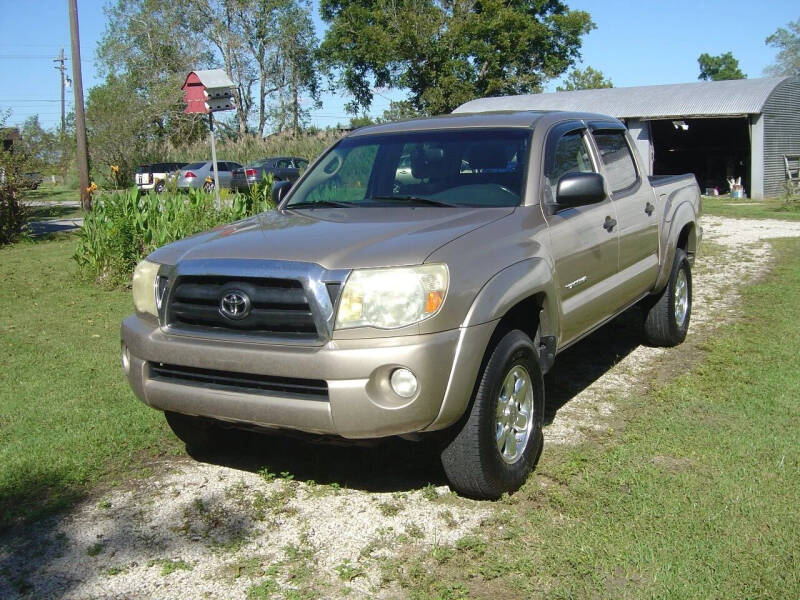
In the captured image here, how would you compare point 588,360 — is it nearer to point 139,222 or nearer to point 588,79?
point 139,222

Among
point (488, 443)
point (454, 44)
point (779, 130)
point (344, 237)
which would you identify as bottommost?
point (488, 443)

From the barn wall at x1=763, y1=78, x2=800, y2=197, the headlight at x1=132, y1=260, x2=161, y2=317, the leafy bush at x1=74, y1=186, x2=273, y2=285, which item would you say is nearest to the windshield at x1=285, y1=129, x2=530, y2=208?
the headlight at x1=132, y1=260, x2=161, y2=317

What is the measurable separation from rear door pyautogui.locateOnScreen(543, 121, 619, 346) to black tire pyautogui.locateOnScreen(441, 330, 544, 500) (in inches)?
27.2

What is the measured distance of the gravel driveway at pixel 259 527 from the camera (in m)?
3.34

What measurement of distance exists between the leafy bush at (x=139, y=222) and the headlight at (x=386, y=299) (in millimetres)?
7167

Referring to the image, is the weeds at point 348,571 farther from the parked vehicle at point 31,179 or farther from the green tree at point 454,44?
the green tree at point 454,44

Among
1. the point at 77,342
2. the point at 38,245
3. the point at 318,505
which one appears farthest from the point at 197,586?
the point at 38,245

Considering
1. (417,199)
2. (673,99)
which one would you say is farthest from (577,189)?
(673,99)

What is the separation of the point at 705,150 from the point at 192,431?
95.8 ft

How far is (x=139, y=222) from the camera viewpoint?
34.3 ft

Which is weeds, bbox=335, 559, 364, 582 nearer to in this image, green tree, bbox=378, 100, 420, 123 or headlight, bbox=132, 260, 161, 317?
headlight, bbox=132, 260, 161, 317

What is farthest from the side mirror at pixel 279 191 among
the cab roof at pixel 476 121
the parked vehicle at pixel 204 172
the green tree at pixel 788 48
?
the green tree at pixel 788 48

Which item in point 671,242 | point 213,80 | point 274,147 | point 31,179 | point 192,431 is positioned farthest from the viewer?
point 274,147

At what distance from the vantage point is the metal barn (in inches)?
996
